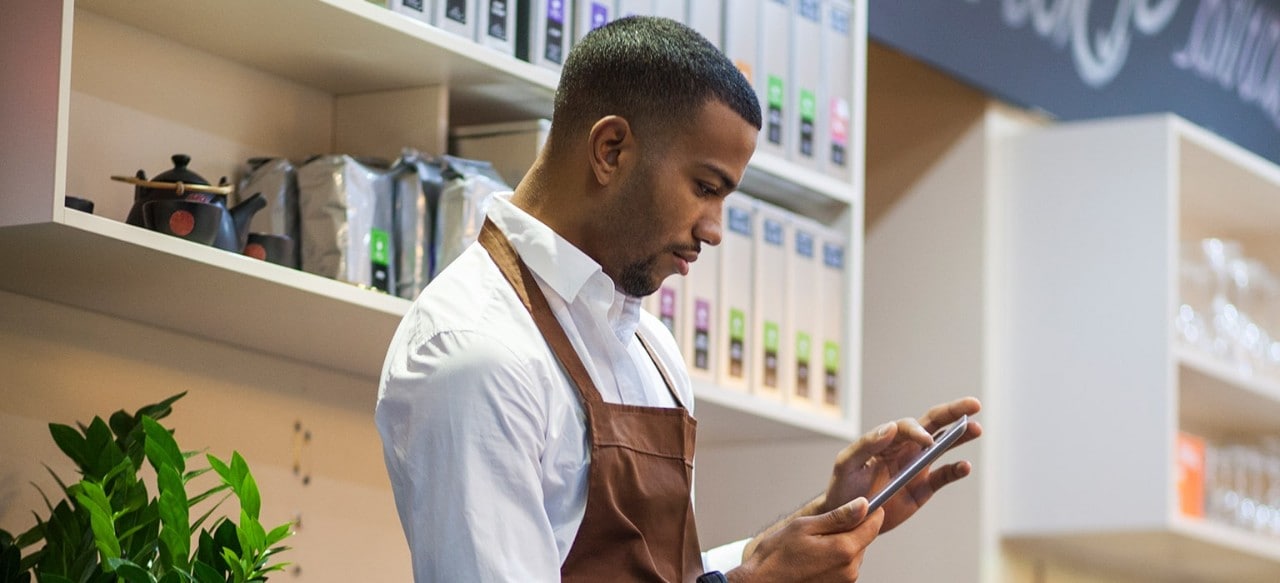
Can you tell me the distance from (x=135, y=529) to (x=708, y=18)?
1342mm

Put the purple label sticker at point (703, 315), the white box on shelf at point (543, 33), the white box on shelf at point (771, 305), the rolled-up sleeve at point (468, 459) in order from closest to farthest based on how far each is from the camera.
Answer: the rolled-up sleeve at point (468, 459), the white box on shelf at point (543, 33), the purple label sticker at point (703, 315), the white box on shelf at point (771, 305)

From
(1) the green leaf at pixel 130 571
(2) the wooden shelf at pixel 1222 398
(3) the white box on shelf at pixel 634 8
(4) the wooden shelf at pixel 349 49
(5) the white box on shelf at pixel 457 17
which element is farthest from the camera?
(2) the wooden shelf at pixel 1222 398

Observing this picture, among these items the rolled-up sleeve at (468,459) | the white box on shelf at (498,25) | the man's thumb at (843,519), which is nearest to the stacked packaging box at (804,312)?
the white box on shelf at (498,25)

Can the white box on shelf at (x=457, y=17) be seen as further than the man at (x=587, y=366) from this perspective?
Yes

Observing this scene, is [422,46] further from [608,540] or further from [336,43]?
[608,540]

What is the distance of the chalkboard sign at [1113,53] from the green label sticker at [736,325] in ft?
2.43

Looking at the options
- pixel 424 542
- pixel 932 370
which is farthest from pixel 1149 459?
pixel 424 542

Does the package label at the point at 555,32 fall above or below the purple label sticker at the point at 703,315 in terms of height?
above

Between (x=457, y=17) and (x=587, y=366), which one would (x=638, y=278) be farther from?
(x=457, y=17)

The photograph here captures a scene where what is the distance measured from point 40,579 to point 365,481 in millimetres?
935

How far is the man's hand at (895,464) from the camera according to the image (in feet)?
5.93

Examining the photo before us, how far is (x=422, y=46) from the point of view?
2396mm

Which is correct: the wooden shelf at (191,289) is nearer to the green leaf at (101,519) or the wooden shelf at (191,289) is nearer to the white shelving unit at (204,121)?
the white shelving unit at (204,121)

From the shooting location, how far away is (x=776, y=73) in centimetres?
304
